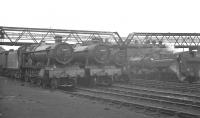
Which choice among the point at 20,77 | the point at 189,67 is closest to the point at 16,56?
the point at 20,77

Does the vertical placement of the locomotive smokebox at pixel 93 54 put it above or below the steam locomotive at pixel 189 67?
above

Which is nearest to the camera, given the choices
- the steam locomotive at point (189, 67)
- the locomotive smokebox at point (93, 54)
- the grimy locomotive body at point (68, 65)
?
the grimy locomotive body at point (68, 65)

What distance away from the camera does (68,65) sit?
1934 cm

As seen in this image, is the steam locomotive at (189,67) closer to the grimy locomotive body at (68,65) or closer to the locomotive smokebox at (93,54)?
the grimy locomotive body at (68,65)

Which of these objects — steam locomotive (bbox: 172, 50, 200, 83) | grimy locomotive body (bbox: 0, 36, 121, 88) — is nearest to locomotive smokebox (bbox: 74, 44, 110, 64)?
grimy locomotive body (bbox: 0, 36, 121, 88)

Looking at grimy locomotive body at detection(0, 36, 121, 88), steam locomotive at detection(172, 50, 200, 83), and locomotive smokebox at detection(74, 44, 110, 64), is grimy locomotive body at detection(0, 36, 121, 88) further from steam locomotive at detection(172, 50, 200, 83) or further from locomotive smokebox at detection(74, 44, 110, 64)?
steam locomotive at detection(172, 50, 200, 83)

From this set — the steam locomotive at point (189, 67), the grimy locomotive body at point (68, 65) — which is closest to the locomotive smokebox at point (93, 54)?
the grimy locomotive body at point (68, 65)

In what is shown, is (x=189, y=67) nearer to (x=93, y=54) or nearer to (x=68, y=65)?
(x=93, y=54)

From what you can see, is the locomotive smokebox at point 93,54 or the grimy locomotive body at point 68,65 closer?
the grimy locomotive body at point 68,65

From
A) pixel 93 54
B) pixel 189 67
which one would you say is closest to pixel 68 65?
pixel 93 54

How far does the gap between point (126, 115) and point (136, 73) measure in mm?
19399

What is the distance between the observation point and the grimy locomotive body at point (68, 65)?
1842 cm

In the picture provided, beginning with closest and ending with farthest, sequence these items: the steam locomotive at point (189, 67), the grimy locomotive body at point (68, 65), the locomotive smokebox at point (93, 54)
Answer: the grimy locomotive body at point (68, 65) < the steam locomotive at point (189, 67) < the locomotive smokebox at point (93, 54)

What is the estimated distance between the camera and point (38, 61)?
68.0ft
